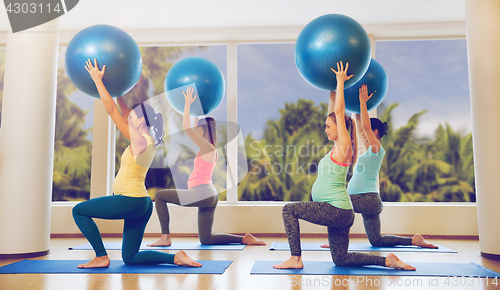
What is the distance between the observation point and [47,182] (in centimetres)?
336

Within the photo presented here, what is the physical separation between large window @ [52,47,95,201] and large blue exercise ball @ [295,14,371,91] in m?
3.61

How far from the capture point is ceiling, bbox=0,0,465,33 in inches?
171

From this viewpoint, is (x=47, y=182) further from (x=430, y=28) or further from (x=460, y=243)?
(x=430, y=28)

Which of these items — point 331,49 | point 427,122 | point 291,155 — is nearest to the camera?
point 331,49

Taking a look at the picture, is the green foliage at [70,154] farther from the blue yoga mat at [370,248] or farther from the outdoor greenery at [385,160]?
the blue yoga mat at [370,248]

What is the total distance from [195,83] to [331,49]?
1.31 metres

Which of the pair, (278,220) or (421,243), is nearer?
(421,243)

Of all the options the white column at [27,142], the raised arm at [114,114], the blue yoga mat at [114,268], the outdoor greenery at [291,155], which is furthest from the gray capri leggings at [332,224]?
the outdoor greenery at [291,155]

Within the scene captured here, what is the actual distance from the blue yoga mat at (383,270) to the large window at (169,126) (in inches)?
97.8

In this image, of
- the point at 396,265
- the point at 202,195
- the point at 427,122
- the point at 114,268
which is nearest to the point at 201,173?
the point at 202,195

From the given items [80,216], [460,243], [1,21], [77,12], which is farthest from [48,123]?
[460,243]

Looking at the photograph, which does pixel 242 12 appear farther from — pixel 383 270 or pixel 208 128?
pixel 383 270

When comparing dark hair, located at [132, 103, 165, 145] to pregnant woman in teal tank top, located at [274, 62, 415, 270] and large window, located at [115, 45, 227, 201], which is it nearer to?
pregnant woman in teal tank top, located at [274, 62, 415, 270]

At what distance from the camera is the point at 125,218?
2.56 metres
